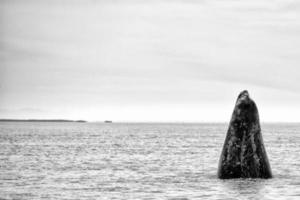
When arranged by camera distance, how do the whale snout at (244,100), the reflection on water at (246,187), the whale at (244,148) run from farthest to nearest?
1. the whale snout at (244,100)
2. the whale at (244,148)
3. the reflection on water at (246,187)

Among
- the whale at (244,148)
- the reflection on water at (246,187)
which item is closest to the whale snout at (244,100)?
the whale at (244,148)

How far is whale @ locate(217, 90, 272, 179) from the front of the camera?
22.3 m

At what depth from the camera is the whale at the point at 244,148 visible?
877 inches

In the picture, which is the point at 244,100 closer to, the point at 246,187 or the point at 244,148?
the point at 244,148

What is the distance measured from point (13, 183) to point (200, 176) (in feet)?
26.4

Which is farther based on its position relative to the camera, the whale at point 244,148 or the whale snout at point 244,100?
the whale snout at point 244,100

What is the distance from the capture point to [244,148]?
22.2 meters

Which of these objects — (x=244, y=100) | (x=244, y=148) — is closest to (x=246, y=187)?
(x=244, y=148)

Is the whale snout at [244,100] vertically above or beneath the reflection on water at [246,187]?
above

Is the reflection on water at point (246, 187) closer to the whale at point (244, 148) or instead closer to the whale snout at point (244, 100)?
the whale at point (244, 148)

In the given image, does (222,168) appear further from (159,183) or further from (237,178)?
(159,183)

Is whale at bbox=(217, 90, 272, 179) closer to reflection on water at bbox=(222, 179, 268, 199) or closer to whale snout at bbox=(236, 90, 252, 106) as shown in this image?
whale snout at bbox=(236, 90, 252, 106)

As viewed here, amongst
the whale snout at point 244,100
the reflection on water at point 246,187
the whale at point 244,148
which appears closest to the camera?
the reflection on water at point 246,187

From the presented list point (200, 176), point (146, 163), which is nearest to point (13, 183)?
point (200, 176)
